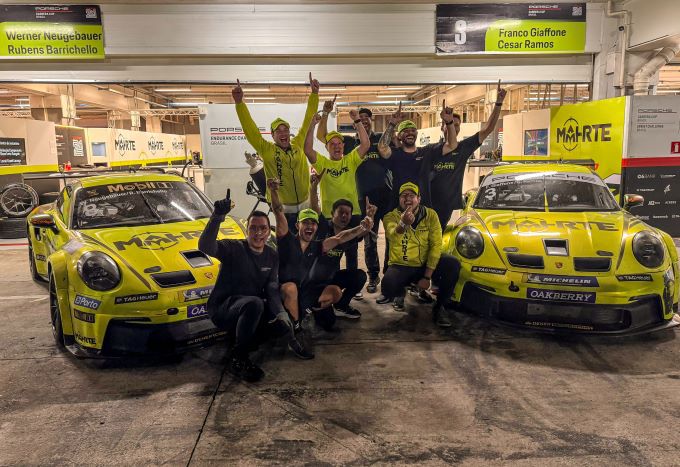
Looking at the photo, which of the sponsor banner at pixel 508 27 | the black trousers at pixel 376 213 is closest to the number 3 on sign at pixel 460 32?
the sponsor banner at pixel 508 27

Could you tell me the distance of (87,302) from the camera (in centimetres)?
327

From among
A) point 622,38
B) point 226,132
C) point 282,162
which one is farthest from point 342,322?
point 622,38

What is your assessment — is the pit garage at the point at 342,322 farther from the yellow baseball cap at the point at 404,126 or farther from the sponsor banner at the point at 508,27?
the sponsor banner at the point at 508,27

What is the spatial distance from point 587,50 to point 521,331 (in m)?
6.35

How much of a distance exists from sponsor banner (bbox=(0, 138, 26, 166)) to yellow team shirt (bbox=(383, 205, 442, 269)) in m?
8.45

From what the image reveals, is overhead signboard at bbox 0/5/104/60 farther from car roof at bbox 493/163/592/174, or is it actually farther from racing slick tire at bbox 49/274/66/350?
car roof at bbox 493/163/592/174

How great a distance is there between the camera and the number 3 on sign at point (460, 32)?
7980mm

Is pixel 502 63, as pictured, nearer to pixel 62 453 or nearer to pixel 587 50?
pixel 587 50

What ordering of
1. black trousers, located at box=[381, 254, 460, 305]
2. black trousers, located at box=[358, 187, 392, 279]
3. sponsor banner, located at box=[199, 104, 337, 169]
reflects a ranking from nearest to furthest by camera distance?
black trousers, located at box=[381, 254, 460, 305] → black trousers, located at box=[358, 187, 392, 279] → sponsor banner, located at box=[199, 104, 337, 169]

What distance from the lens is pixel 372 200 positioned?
16.4 ft

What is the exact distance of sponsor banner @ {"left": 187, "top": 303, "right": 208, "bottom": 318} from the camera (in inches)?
130

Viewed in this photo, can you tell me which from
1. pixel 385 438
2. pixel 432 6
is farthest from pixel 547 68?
pixel 385 438

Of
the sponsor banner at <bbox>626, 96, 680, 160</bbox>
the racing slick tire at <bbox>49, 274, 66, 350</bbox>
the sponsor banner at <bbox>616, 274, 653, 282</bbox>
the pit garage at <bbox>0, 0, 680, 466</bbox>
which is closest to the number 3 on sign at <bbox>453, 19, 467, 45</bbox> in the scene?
the pit garage at <bbox>0, 0, 680, 466</bbox>

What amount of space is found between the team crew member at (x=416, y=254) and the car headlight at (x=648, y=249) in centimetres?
139
